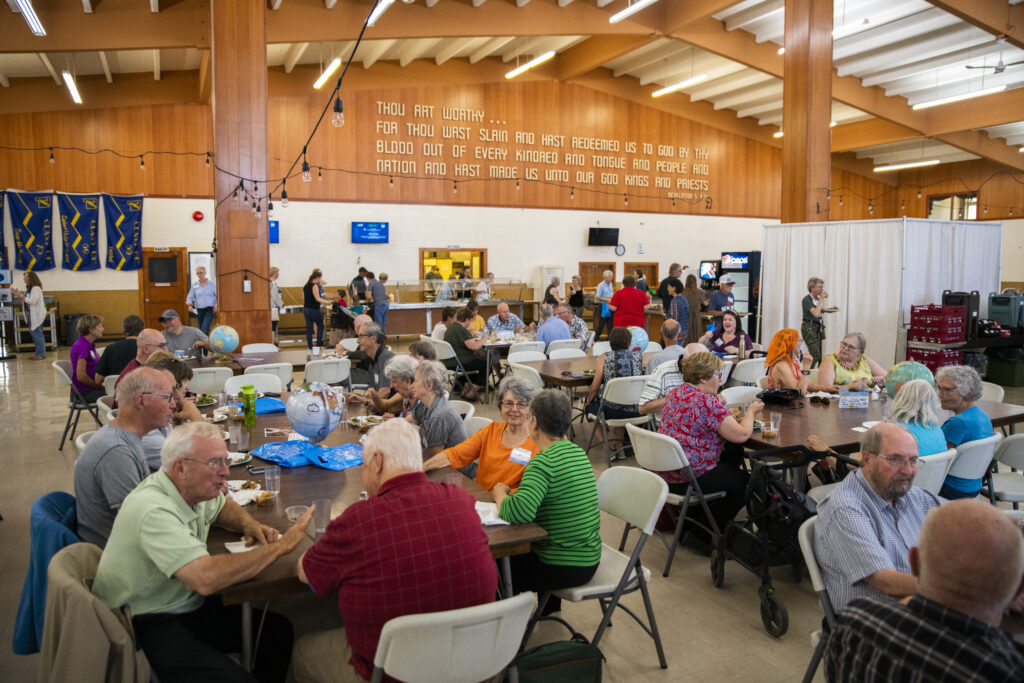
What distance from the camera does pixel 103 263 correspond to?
44.5 feet

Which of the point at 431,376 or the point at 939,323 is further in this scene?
the point at 939,323

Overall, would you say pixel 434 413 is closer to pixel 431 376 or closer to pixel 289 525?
pixel 431 376

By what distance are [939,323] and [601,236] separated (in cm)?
949

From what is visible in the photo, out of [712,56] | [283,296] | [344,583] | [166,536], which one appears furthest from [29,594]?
[712,56]

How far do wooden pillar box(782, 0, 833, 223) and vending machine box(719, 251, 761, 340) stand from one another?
297 centimetres

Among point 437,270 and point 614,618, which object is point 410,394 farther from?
point 437,270

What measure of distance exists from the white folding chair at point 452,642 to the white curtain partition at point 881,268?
8.66 metres

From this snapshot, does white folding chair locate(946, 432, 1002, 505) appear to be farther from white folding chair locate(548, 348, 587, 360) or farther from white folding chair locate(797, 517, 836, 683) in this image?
white folding chair locate(548, 348, 587, 360)

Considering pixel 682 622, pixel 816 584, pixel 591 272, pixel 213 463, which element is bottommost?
pixel 682 622

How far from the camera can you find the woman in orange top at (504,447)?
3.15m

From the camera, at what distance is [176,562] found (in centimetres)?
209

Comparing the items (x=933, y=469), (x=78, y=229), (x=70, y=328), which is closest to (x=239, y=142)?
(x=78, y=229)

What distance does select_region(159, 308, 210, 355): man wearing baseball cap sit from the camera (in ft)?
21.4

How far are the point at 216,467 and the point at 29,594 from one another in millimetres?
733
